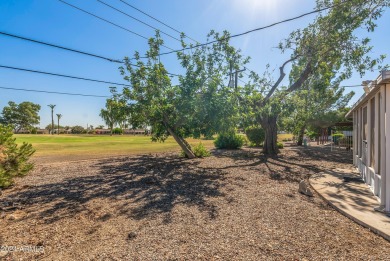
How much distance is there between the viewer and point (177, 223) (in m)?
4.30

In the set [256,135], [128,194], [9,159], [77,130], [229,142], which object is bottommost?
[128,194]

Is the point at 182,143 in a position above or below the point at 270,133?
below

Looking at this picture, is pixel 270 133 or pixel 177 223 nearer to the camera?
pixel 177 223

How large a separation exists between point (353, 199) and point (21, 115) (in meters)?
89.0

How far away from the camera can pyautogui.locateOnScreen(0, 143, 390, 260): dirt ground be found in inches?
129

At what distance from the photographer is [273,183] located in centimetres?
755

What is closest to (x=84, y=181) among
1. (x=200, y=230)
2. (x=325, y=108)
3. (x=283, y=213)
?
(x=200, y=230)

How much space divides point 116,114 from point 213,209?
9.88 meters

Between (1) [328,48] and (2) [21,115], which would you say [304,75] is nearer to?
(1) [328,48]

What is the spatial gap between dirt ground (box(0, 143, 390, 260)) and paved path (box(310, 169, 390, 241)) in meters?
0.21

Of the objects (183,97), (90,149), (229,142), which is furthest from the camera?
(90,149)

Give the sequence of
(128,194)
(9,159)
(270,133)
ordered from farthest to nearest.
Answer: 1. (270,133)
2. (9,159)
3. (128,194)

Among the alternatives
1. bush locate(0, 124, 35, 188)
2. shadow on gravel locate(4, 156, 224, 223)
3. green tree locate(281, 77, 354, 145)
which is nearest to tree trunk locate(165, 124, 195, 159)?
shadow on gravel locate(4, 156, 224, 223)

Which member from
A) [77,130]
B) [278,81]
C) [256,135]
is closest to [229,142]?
[256,135]
